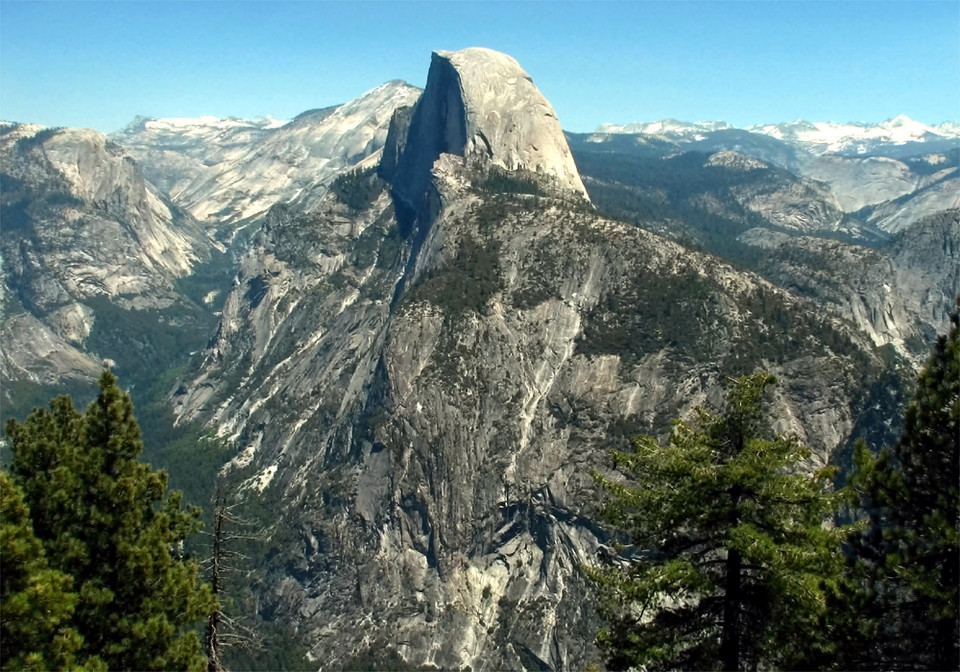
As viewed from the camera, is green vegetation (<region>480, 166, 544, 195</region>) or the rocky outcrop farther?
green vegetation (<region>480, 166, 544, 195</region>)

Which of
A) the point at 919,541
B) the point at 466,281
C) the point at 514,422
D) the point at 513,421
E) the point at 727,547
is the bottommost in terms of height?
the point at 514,422

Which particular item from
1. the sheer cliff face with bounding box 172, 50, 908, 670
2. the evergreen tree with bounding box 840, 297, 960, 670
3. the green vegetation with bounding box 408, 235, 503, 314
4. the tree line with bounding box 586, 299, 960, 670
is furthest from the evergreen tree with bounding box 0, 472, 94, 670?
the green vegetation with bounding box 408, 235, 503, 314

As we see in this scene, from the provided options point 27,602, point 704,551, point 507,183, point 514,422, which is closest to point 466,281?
point 514,422

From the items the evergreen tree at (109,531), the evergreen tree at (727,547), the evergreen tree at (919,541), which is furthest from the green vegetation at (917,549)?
the evergreen tree at (109,531)

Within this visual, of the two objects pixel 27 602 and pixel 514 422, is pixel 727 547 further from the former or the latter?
pixel 514 422

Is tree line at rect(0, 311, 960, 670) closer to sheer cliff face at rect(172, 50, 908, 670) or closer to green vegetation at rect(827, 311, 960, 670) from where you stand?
green vegetation at rect(827, 311, 960, 670)

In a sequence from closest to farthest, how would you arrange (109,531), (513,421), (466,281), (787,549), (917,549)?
(787,549)
(917,549)
(109,531)
(513,421)
(466,281)

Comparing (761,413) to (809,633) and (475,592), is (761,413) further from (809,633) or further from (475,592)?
(475,592)
